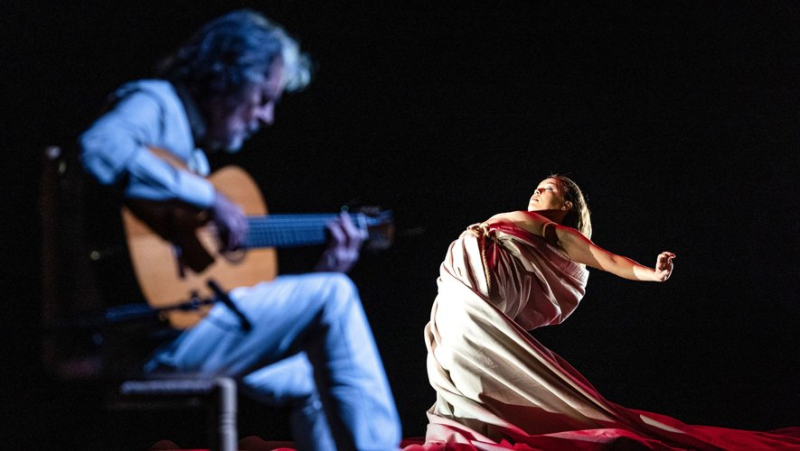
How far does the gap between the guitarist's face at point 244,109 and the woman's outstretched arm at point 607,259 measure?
1.42 m

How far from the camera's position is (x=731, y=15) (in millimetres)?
3566

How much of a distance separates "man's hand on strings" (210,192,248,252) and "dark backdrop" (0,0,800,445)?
2.93 ft

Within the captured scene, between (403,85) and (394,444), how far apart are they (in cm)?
183

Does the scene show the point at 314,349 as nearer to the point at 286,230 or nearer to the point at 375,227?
the point at 286,230

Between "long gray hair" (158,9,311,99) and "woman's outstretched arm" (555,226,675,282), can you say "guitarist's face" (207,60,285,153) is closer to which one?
"long gray hair" (158,9,311,99)

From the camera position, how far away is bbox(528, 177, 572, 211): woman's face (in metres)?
2.94

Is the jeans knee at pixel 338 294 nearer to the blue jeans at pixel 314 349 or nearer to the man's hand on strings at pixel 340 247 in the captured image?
the blue jeans at pixel 314 349

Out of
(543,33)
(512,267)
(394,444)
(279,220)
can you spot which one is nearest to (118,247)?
(279,220)

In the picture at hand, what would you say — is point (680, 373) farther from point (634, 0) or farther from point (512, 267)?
point (634, 0)

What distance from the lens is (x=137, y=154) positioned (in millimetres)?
1478

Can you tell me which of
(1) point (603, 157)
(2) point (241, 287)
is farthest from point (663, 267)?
(2) point (241, 287)

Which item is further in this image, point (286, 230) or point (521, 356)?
point (521, 356)

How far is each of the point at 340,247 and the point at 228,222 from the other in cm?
32

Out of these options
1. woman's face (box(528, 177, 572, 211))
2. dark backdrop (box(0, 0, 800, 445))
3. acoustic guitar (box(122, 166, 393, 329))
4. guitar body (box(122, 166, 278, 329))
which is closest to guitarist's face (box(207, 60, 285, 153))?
acoustic guitar (box(122, 166, 393, 329))
